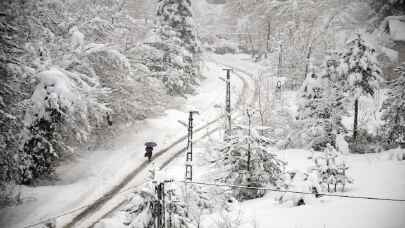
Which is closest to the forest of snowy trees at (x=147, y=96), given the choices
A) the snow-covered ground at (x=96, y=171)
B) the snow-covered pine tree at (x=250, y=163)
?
the snow-covered pine tree at (x=250, y=163)

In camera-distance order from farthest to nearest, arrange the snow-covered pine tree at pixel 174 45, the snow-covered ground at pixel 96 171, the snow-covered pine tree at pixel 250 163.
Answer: the snow-covered pine tree at pixel 174 45, the snow-covered ground at pixel 96 171, the snow-covered pine tree at pixel 250 163

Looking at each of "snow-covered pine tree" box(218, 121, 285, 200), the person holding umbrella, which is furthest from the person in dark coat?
"snow-covered pine tree" box(218, 121, 285, 200)

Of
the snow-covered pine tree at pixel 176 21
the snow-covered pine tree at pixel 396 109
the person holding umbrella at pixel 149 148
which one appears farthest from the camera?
the snow-covered pine tree at pixel 176 21

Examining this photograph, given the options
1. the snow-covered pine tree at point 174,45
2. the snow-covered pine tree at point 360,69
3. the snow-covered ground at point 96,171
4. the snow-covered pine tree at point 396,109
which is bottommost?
the snow-covered ground at point 96,171

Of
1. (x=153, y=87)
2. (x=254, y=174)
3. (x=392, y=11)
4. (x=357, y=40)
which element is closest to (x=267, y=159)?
(x=254, y=174)

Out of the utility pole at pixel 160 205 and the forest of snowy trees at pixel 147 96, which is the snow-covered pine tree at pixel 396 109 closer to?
the forest of snowy trees at pixel 147 96

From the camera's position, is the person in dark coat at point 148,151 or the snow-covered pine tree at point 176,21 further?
the snow-covered pine tree at point 176,21

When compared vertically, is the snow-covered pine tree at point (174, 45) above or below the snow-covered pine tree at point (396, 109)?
above

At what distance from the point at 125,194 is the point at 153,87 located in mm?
12703

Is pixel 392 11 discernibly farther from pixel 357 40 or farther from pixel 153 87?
pixel 153 87

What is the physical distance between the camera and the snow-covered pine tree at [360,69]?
758 inches

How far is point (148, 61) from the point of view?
3238 centimetres

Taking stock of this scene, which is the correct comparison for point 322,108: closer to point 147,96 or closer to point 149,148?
point 149,148

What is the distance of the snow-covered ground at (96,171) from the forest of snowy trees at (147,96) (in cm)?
73
